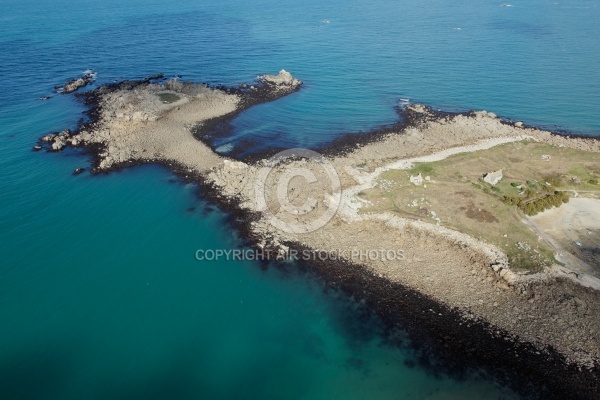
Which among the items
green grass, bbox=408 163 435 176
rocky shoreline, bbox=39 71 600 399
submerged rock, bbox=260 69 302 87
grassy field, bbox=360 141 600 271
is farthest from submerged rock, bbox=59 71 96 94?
green grass, bbox=408 163 435 176

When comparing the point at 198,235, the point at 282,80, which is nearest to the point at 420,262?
the point at 198,235

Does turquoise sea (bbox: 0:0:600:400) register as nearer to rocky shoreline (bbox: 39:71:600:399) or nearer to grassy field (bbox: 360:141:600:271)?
rocky shoreline (bbox: 39:71:600:399)

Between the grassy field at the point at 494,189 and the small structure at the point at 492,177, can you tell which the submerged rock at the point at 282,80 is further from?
the small structure at the point at 492,177

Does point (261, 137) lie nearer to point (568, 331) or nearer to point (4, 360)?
point (4, 360)

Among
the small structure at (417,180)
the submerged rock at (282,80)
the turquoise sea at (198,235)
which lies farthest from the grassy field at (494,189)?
the submerged rock at (282,80)

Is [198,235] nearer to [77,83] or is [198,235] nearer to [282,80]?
[282,80]

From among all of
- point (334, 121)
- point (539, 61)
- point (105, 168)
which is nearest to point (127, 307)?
point (105, 168)
